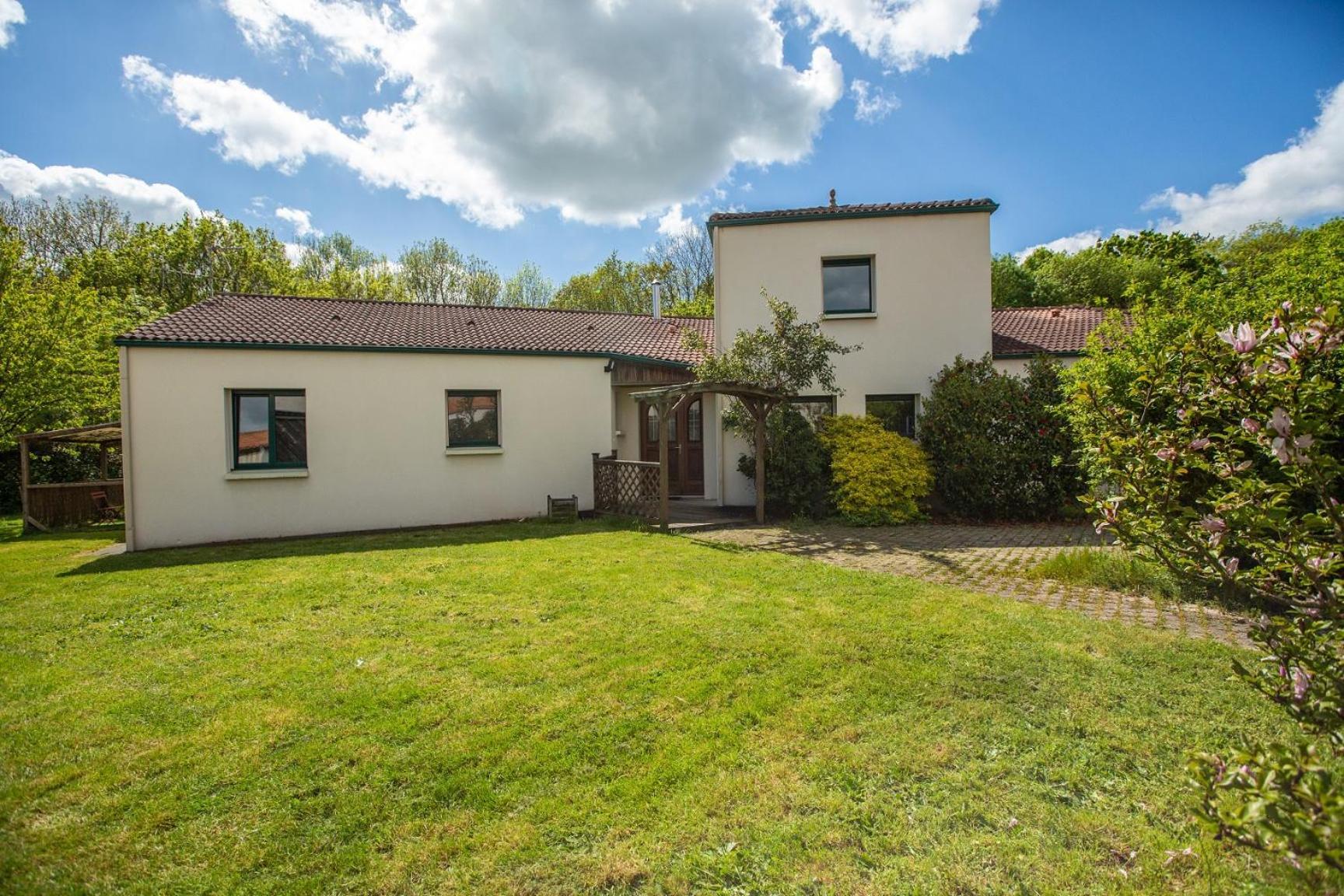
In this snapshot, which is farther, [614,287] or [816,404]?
[614,287]

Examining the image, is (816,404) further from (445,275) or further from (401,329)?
(445,275)

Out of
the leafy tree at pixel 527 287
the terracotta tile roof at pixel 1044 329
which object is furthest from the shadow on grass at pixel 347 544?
the leafy tree at pixel 527 287

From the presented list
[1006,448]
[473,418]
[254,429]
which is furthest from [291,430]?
[1006,448]

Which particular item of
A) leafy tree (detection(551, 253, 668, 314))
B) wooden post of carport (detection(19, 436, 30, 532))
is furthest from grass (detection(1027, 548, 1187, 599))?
leafy tree (detection(551, 253, 668, 314))

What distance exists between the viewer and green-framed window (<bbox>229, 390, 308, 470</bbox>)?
10.7 metres

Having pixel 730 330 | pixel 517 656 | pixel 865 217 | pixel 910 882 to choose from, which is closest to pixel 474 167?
pixel 730 330

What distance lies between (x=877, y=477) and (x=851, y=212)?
624 centimetres

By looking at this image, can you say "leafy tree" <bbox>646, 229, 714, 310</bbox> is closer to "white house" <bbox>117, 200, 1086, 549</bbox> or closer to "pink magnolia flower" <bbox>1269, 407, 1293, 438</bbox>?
"white house" <bbox>117, 200, 1086, 549</bbox>

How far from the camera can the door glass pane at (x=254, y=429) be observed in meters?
10.7

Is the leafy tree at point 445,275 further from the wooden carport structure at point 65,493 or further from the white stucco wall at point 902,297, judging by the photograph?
the white stucco wall at point 902,297

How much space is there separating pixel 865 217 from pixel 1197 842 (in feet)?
42.0

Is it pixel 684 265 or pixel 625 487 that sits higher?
pixel 684 265

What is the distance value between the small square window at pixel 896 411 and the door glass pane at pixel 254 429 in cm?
1237

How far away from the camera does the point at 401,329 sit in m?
12.6
